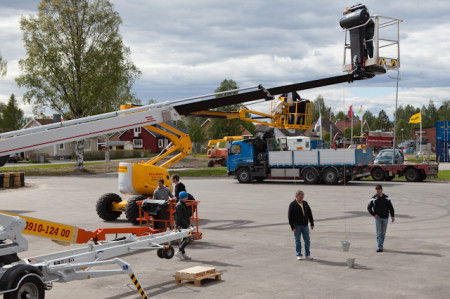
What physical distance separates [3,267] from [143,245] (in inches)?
113

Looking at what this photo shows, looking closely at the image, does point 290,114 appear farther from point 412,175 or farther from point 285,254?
point 412,175

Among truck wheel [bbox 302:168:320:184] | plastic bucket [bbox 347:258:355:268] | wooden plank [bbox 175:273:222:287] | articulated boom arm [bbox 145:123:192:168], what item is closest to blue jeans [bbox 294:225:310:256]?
plastic bucket [bbox 347:258:355:268]

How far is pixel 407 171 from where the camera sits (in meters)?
33.9

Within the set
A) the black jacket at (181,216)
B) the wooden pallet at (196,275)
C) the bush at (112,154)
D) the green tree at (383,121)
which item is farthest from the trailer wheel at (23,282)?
the green tree at (383,121)

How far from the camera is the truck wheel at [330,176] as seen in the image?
104 feet

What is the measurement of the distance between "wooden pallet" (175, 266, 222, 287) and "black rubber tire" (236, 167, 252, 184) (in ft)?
81.7

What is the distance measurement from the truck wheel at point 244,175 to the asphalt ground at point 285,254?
10514mm

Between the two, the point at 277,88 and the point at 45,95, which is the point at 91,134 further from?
the point at 45,95

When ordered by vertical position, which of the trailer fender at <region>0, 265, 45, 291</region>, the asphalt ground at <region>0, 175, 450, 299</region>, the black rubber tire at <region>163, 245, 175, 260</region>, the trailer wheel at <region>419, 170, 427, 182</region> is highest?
the trailer wheel at <region>419, 170, 427, 182</region>

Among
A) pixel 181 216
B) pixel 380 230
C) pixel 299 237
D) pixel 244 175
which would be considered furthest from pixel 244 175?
pixel 299 237

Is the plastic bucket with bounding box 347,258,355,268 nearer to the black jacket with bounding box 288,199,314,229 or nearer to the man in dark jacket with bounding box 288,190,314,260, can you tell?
the man in dark jacket with bounding box 288,190,314,260

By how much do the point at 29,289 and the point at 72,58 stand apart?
44.1 meters

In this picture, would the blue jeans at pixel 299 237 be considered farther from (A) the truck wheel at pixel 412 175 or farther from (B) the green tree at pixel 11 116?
(B) the green tree at pixel 11 116

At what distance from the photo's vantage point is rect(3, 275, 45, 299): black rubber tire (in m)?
7.33
